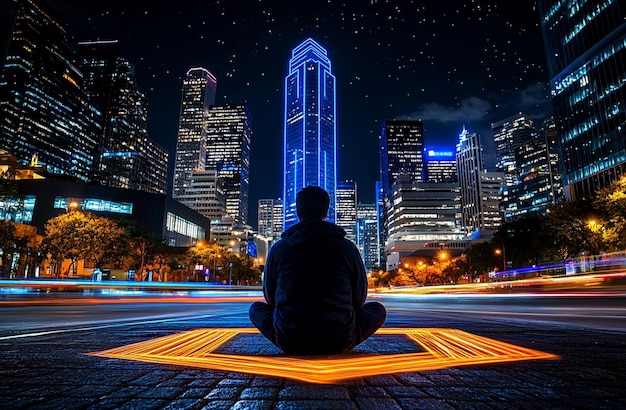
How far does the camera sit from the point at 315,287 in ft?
9.28

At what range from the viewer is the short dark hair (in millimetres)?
3111

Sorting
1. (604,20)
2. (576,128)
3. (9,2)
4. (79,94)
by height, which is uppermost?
(79,94)

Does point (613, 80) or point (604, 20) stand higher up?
point (604, 20)

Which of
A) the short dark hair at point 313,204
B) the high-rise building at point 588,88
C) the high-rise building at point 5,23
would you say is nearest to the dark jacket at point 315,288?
the short dark hair at point 313,204

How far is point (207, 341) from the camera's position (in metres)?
4.06

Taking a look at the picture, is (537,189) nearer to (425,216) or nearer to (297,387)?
(425,216)

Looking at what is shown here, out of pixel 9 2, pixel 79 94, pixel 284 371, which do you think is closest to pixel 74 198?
pixel 9 2

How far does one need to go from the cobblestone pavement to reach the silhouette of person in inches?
23.7

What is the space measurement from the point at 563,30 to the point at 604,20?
398 inches

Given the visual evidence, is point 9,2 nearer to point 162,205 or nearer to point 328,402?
point 328,402

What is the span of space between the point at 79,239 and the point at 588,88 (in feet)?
284

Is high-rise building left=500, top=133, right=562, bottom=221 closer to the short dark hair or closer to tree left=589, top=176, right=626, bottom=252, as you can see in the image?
tree left=589, top=176, right=626, bottom=252

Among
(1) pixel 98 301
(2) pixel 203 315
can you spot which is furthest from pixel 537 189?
(2) pixel 203 315

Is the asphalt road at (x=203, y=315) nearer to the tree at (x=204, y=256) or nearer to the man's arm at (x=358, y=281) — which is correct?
the man's arm at (x=358, y=281)
